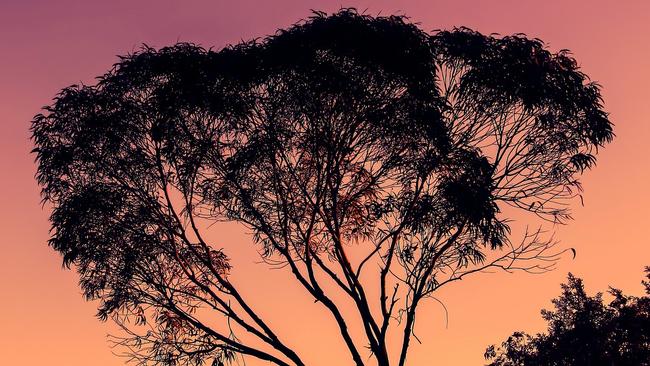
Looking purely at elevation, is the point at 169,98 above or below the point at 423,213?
above

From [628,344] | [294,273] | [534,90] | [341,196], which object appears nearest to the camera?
[534,90]

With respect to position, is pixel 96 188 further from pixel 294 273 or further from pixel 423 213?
pixel 423 213

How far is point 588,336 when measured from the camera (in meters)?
38.9

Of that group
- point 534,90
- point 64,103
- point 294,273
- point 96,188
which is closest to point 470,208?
point 534,90

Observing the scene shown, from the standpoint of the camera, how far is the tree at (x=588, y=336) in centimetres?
3706

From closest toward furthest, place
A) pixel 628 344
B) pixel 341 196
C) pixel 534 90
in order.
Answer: pixel 534 90
pixel 341 196
pixel 628 344

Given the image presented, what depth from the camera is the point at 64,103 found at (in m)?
18.8

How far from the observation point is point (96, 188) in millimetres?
19016

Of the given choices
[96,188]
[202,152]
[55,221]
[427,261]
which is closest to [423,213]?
[427,261]

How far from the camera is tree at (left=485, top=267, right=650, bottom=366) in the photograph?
37062mm

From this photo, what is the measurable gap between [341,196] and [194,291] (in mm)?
5594

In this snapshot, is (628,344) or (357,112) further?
(628,344)

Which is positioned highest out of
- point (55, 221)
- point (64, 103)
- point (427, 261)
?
point (64, 103)

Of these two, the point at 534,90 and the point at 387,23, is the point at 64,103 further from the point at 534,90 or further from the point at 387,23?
the point at 534,90
